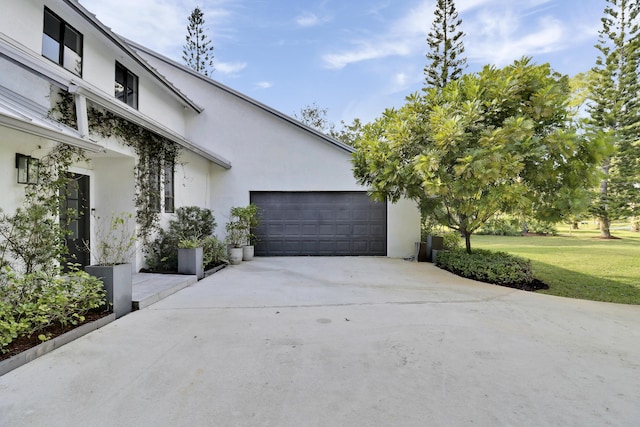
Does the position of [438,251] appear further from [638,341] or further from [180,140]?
[180,140]

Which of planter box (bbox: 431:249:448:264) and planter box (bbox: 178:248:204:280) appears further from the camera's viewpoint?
planter box (bbox: 431:249:448:264)

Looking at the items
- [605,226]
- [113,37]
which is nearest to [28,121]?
[113,37]

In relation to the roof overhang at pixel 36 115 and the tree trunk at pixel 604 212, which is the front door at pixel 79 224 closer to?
the roof overhang at pixel 36 115

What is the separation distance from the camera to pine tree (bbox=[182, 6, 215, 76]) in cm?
1909

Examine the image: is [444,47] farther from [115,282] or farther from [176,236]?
[115,282]

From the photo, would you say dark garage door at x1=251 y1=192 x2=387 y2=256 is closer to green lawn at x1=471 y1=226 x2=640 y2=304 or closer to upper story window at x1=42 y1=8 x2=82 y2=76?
green lawn at x1=471 y1=226 x2=640 y2=304

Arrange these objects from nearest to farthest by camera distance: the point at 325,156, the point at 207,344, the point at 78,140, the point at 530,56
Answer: the point at 207,344, the point at 78,140, the point at 530,56, the point at 325,156

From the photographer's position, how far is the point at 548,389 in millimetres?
2602

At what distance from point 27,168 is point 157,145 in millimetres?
3373

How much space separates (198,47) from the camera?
1948 cm

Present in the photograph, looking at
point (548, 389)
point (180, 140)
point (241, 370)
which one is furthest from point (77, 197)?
point (548, 389)

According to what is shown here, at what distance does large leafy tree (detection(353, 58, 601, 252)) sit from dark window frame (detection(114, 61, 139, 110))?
6.64 metres

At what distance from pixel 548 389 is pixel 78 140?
5840 mm

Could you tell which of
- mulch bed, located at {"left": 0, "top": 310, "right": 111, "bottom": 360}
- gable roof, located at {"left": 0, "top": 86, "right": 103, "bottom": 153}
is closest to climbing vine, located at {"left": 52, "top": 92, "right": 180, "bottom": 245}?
gable roof, located at {"left": 0, "top": 86, "right": 103, "bottom": 153}
